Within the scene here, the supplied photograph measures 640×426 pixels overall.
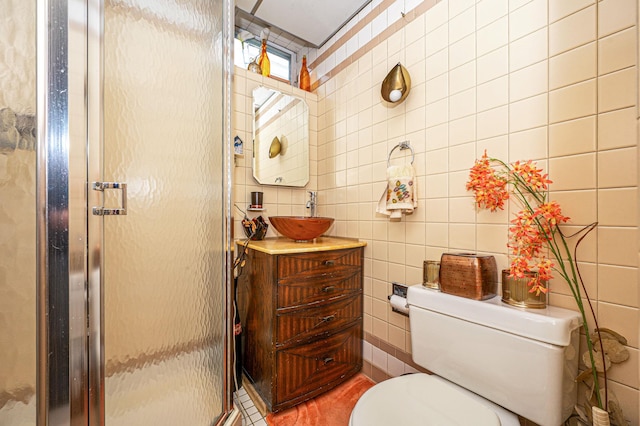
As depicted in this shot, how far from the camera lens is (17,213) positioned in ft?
1.80

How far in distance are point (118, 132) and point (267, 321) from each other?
984mm

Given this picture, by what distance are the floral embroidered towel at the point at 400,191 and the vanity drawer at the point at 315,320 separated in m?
0.59

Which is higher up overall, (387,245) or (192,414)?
(387,245)

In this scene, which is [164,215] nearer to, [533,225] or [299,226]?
[299,226]

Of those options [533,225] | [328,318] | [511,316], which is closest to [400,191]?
[533,225]

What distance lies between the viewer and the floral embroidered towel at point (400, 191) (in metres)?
1.25

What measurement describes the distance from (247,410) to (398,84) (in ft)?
6.04

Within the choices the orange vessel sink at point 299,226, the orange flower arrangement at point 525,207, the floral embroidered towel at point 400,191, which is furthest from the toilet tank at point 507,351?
the orange vessel sink at point 299,226

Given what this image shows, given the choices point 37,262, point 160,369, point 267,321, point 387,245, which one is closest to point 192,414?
point 160,369

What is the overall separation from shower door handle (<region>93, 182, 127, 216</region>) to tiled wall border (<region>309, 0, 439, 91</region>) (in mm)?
1520

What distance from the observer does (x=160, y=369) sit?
82 cm

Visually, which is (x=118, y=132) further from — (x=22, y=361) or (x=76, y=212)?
(x=22, y=361)

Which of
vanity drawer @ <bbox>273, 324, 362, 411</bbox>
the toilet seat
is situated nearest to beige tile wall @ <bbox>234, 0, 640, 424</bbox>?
vanity drawer @ <bbox>273, 324, 362, 411</bbox>

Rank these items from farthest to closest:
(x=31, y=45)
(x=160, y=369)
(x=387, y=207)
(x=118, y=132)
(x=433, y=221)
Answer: (x=387, y=207) → (x=433, y=221) → (x=160, y=369) → (x=118, y=132) → (x=31, y=45)
